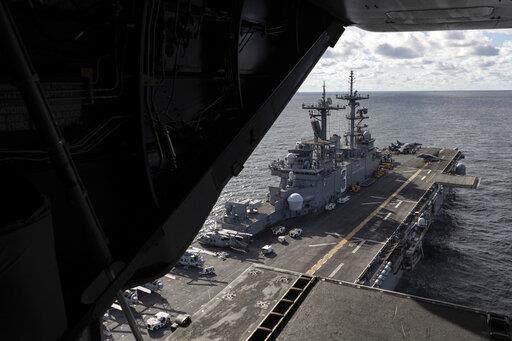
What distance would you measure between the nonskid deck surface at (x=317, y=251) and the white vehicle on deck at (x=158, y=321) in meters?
0.44

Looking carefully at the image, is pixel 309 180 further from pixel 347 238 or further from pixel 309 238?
pixel 347 238

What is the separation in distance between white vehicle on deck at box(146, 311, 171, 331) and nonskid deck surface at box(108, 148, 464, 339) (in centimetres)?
44

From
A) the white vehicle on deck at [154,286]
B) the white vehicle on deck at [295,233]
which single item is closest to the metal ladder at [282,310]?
the white vehicle on deck at [154,286]

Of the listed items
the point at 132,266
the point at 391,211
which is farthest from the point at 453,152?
the point at 132,266

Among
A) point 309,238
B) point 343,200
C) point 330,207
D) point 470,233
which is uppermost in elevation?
point 343,200

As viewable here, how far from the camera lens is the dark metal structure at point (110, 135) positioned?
8.56 feet

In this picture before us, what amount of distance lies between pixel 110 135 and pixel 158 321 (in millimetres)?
20409

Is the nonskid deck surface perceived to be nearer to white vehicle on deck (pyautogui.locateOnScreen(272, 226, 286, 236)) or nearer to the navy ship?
the navy ship

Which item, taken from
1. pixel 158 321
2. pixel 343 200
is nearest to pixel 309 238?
pixel 343 200

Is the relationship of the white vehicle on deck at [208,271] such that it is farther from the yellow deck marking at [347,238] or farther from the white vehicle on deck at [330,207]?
the white vehicle on deck at [330,207]

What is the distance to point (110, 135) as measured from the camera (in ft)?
13.5

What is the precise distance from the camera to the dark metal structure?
8.56 feet

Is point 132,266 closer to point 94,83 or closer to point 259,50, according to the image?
point 94,83

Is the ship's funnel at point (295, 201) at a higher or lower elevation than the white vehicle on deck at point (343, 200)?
higher
